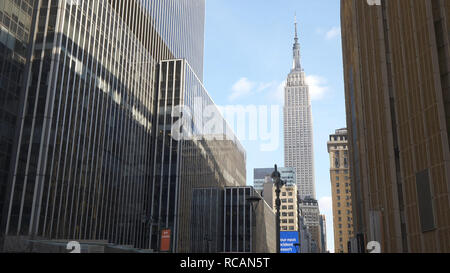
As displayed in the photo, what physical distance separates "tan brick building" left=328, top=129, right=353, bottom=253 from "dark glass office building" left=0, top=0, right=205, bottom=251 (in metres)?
93.4

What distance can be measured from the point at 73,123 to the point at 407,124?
41.7 m

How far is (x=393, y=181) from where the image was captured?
1210 inches

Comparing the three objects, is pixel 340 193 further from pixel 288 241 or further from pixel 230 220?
pixel 288 241

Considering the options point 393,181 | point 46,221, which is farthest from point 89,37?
point 393,181

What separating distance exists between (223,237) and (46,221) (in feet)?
209

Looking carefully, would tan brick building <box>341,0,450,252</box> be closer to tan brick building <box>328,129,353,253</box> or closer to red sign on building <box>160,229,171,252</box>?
red sign on building <box>160,229,171,252</box>

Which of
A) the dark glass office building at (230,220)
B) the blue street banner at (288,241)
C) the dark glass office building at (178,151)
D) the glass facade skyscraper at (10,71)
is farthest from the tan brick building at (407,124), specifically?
the dark glass office building at (230,220)

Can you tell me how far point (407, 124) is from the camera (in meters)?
27.2

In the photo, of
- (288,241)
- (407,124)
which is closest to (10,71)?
(288,241)

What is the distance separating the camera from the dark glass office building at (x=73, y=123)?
48281 millimetres

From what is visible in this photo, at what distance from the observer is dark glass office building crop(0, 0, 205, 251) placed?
48.3m

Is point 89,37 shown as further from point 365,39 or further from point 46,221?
point 365,39

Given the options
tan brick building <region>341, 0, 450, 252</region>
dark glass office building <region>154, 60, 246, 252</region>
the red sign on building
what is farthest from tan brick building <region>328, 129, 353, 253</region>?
tan brick building <region>341, 0, 450, 252</region>

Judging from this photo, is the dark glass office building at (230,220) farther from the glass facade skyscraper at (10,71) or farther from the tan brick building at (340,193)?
the glass facade skyscraper at (10,71)
